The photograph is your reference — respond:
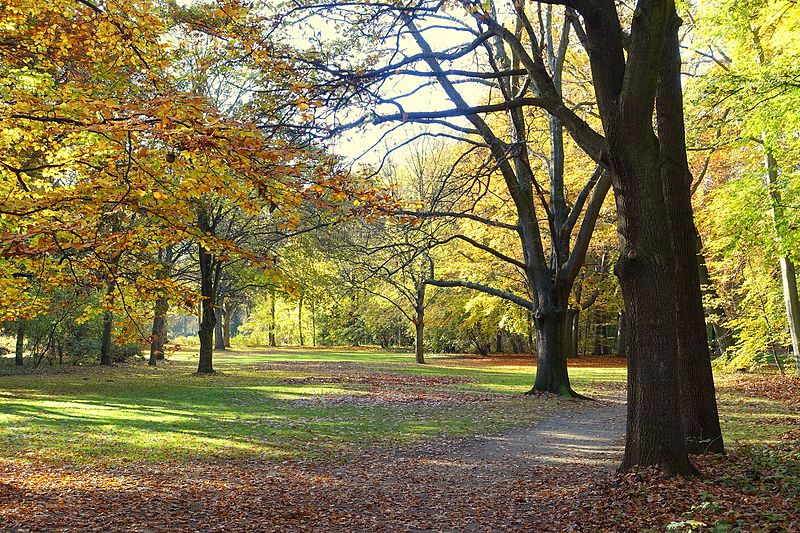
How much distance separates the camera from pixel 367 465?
30.7 feet

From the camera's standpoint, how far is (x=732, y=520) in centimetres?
512

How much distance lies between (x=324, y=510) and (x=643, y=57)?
588 centimetres

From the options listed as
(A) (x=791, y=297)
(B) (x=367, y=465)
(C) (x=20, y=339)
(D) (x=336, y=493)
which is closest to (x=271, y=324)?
(C) (x=20, y=339)

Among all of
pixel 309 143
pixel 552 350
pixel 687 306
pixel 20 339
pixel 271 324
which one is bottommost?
pixel 552 350

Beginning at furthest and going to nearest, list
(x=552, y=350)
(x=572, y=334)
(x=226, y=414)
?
1. (x=572, y=334)
2. (x=552, y=350)
3. (x=226, y=414)

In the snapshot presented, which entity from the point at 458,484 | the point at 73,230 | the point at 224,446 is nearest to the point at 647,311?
the point at 458,484

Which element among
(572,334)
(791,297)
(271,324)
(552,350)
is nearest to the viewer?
(552,350)

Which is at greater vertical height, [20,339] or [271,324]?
[271,324]

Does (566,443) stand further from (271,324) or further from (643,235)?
(271,324)

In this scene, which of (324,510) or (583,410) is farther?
(583,410)

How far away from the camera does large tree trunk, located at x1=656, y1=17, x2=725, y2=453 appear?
8234 mm

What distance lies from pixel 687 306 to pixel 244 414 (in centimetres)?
999

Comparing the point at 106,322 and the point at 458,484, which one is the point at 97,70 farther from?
the point at 106,322

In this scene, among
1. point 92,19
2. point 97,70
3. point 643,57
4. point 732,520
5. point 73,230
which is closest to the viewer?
point 732,520
